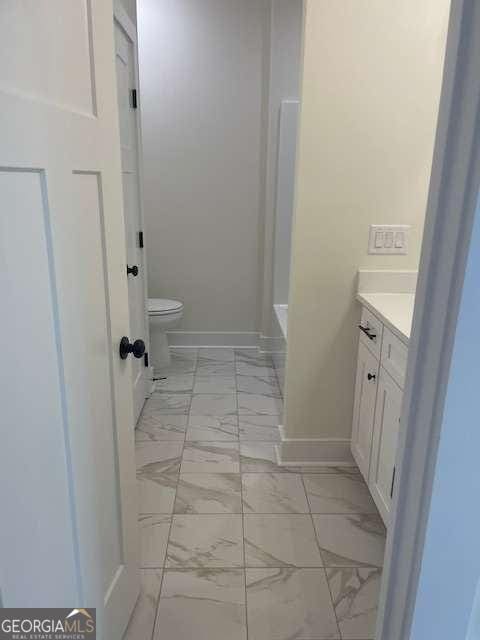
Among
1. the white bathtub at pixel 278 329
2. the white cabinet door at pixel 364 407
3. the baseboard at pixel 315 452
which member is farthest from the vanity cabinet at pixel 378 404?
the white bathtub at pixel 278 329

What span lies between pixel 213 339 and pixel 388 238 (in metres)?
2.20

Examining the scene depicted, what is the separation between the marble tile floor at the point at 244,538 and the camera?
5.17ft

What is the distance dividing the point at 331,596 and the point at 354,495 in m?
0.60

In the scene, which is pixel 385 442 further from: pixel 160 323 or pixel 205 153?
pixel 205 153

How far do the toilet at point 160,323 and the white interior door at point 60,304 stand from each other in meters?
2.12

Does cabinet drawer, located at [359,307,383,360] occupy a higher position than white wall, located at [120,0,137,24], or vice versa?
white wall, located at [120,0,137,24]

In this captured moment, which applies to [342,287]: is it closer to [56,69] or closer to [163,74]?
[56,69]

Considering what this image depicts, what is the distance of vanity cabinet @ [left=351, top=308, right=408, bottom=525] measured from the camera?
1.73 metres

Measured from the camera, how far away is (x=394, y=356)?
1754 millimetres

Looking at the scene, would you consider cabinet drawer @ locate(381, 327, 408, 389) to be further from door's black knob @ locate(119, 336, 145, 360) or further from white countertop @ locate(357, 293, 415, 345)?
door's black knob @ locate(119, 336, 145, 360)

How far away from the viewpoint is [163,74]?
3.52 m

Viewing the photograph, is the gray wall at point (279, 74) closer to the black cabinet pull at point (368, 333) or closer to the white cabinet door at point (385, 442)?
the black cabinet pull at point (368, 333)

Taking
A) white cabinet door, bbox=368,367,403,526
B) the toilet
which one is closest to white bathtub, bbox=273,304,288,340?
the toilet

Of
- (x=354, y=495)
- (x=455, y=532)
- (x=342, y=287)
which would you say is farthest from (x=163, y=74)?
(x=455, y=532)
